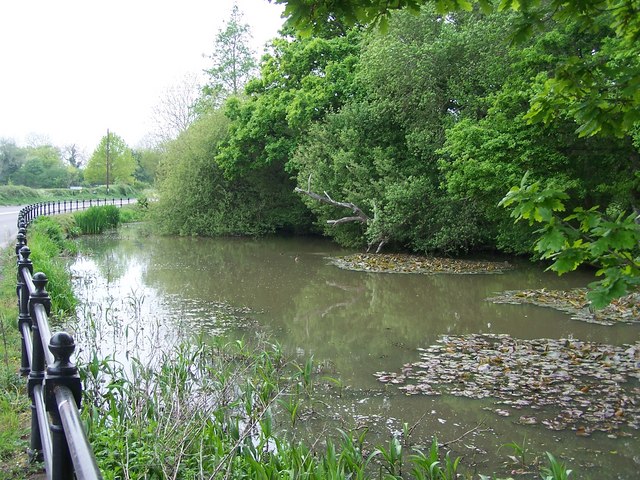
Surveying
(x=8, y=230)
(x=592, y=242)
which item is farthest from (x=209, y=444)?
(x=8, y=230)

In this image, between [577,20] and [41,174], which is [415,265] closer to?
[577,20]

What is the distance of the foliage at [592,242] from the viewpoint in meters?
3.47

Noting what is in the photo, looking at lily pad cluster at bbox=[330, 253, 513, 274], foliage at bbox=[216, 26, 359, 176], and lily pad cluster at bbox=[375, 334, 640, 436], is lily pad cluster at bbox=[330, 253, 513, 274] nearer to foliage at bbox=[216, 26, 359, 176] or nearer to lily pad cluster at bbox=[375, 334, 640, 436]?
foliage at bbox=[216, 26, 359, 176]

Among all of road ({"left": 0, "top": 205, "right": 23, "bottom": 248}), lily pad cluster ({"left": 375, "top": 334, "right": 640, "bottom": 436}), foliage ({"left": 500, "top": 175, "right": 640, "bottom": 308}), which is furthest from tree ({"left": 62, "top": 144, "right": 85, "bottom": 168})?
foliage ({"left": 500, "top": 175, "right": 640, "bottom": 308})

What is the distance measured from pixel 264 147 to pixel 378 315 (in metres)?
16.5

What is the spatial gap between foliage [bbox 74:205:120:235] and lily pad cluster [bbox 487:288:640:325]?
20.1 m

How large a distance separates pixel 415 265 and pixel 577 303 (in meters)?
6.79

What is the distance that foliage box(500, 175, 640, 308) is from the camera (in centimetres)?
347

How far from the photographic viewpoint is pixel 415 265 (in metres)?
18.8

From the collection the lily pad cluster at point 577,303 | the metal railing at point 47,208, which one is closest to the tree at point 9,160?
the metal railing at point 47,208

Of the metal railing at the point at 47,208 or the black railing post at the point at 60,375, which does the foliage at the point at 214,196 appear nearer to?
the metal railing at the point at 47,208

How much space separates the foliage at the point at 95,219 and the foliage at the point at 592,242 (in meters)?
26.2

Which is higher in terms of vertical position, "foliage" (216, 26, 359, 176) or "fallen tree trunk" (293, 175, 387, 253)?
"foliage" (216, 26, 359, 176)

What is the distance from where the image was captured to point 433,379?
25.3 feet
